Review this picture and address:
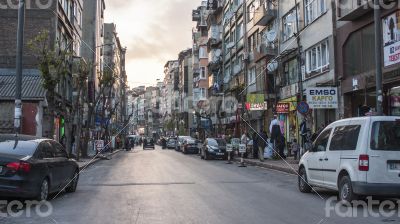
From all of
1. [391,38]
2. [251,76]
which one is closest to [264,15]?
[251,76]

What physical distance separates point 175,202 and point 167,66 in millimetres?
144764

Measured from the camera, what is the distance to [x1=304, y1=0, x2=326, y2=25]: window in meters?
27.7

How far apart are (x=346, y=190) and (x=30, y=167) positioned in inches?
251

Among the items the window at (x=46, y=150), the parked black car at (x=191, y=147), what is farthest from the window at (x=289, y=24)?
the window at (x=46, y=150)

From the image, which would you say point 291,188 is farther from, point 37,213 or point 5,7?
point 5,7

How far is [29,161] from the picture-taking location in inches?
425

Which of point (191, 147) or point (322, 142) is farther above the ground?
point (322, 142)

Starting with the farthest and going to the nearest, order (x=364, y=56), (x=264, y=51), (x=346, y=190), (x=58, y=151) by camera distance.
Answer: (x=264, y=51) → (x=364, y=56) → (x=58, y=151) → (x=346, y=190)

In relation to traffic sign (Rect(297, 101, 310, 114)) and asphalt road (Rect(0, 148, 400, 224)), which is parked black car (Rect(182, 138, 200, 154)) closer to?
traffic sign (Rect(297, 101, 310, 114))

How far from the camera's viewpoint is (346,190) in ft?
36.1

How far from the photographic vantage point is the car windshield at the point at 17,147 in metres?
11.0

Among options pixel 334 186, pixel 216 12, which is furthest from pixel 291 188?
pixel 216 12

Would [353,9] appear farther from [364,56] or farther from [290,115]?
[290,115]

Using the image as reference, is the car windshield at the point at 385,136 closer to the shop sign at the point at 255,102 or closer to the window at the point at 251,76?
the shop sign at the point at 255,102
